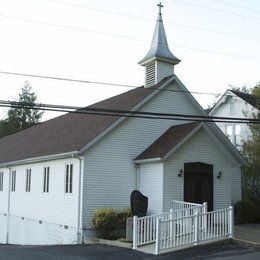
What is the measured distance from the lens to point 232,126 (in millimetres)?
41469

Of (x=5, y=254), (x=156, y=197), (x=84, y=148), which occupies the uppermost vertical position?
(x=84, y=148)

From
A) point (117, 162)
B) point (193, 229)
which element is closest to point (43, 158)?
point (117, 162)

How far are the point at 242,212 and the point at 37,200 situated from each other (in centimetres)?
1054

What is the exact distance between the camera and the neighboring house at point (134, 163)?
76.7 feet

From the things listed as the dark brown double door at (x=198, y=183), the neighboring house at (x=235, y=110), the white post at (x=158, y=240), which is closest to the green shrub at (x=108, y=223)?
the dark brown double door at (x=198, y=183)

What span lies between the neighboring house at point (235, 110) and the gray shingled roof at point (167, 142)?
13.5 metres

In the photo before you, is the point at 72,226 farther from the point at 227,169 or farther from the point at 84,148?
the point at 227,169

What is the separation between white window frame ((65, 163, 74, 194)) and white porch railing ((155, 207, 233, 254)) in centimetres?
660

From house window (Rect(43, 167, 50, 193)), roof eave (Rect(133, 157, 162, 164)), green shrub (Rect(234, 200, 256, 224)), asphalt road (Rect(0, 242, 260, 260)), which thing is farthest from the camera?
house window (Rect(43, 167, 50, 193))

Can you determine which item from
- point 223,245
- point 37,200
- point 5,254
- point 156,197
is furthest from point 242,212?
point 5,254

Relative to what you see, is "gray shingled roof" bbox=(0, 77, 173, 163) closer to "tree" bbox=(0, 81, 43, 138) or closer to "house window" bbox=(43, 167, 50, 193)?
"house window" bbox=(43, 167, 50, 193)

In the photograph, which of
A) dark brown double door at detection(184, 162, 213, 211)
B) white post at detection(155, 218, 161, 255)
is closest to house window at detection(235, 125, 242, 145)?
dark brown double door at detection(184, 162, 213, 211)

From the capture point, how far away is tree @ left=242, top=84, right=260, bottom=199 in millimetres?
31969

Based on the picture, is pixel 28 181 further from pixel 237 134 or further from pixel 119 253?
pixel 237 134
